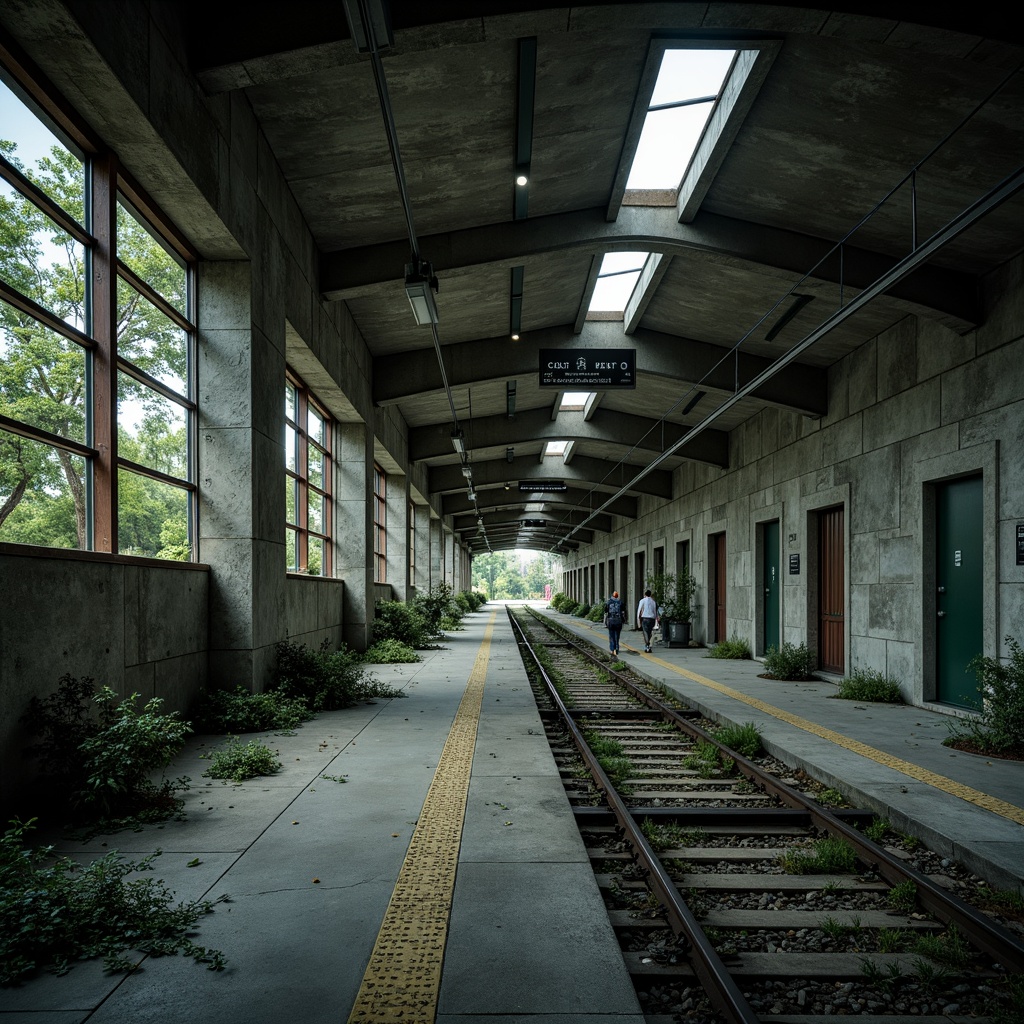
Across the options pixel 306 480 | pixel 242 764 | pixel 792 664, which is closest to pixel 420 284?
pixel 242 764

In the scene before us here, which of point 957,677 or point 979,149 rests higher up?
point 979,149

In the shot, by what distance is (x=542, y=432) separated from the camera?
21.8 meters

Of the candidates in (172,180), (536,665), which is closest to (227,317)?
Answer: (172,180)

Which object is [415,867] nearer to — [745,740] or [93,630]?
[93,630]

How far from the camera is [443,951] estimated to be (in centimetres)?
312

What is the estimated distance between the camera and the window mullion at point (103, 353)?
6066 millimetres

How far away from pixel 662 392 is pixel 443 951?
15.7 meters

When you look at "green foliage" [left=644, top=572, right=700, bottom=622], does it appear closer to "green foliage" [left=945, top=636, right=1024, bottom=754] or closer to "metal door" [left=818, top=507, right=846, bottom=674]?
"metal door" [left=818, top=507, right=846, bottom=674]

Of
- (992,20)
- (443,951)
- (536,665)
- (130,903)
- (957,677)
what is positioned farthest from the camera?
(536,665)

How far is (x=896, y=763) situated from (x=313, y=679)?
6509mm

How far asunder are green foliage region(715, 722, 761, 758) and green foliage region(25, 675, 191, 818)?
518cm

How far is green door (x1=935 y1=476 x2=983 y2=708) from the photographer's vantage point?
8961 millimetres

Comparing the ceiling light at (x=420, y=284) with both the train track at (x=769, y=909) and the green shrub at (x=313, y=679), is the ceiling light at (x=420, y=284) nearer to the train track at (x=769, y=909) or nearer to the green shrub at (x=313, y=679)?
the green shrub at (x=313, y=679)

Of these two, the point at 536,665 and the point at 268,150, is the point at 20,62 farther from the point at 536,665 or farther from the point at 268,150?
the point at 536,665
